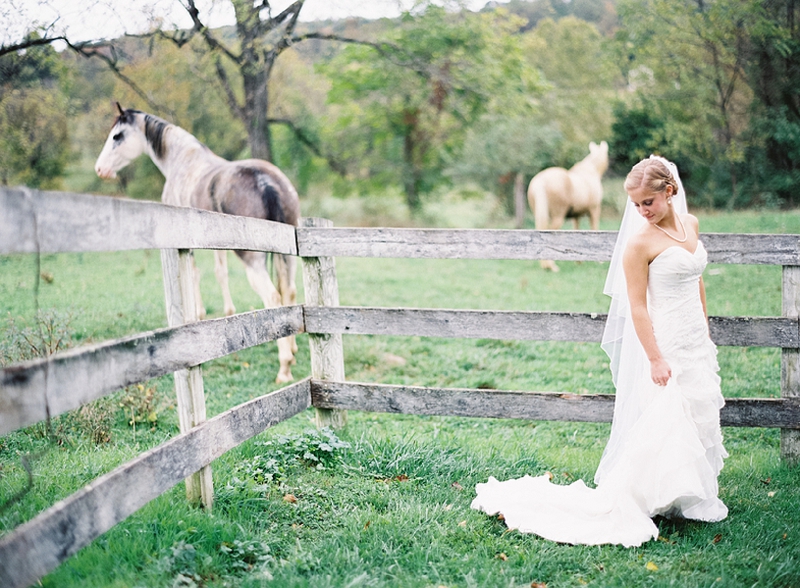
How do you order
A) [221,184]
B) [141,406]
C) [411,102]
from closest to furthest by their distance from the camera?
1. [141,406]
2. [221,184]
3. [411,102]

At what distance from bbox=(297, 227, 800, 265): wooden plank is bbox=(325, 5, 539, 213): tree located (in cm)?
1722

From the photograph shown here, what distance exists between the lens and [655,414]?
3.33m

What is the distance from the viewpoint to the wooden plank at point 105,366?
6.81 ft

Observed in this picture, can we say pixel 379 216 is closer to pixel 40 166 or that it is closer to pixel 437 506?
pixel 40 166

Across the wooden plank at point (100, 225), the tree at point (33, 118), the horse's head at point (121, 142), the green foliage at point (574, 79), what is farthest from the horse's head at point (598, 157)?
the wooden plank at point (100, 225)

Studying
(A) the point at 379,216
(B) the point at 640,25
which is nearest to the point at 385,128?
(A) the point at 379,216

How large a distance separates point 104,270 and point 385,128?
15834 mm

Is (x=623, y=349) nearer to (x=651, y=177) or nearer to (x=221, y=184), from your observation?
(x=651, y=177)

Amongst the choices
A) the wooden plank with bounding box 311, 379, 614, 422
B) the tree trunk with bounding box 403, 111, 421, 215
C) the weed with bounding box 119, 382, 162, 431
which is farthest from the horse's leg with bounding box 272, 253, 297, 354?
the tree trunk with bounding box 403, 111, 421, 215

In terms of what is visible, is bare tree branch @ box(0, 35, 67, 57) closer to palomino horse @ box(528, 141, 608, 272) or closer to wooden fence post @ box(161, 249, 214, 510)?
wooden fence post @ box(161, 249, 214, 510)

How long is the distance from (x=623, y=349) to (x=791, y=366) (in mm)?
1258

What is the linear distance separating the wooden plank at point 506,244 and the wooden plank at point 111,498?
50.4 inches

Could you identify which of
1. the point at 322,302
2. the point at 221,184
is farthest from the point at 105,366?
the point at 221,184

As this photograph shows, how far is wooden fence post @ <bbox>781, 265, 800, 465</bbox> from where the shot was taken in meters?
3.89
